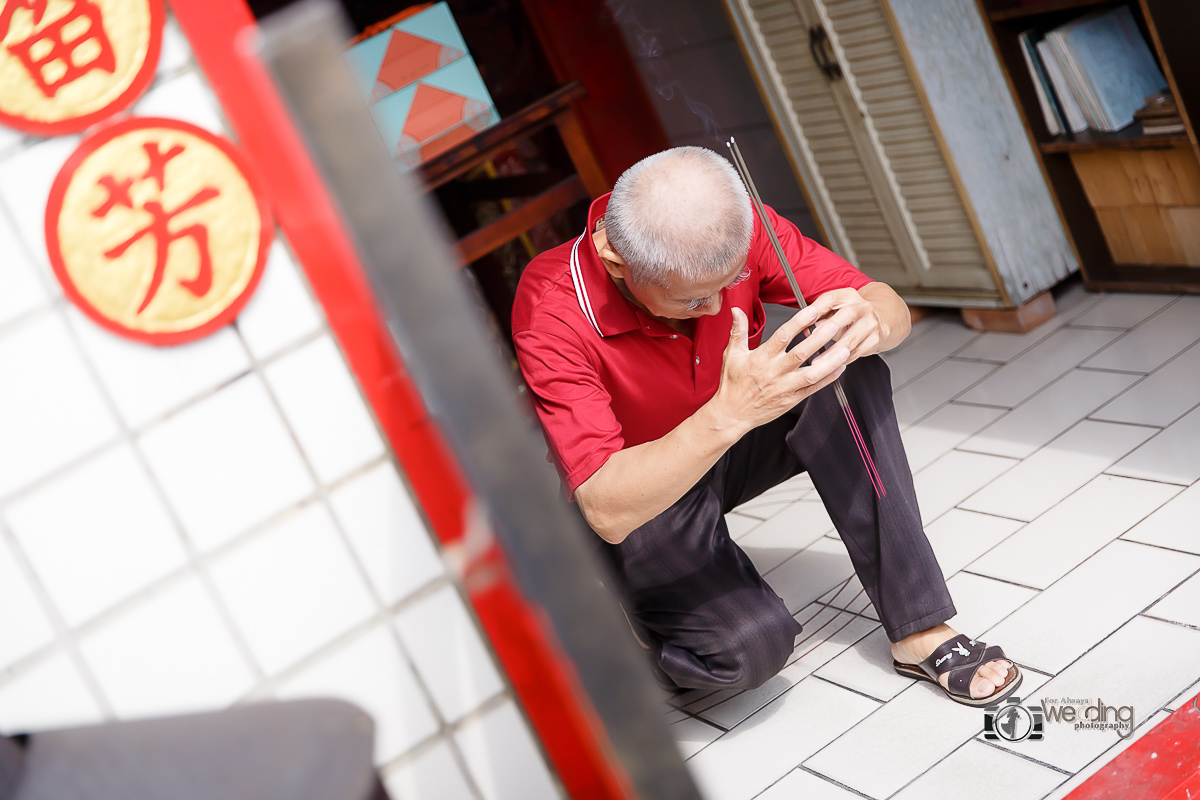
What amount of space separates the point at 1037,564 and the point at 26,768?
72.0 inches

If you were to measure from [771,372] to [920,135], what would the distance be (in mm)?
1901

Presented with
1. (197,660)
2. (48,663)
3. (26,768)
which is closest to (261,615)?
(197,660)

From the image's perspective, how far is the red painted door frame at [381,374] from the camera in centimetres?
108

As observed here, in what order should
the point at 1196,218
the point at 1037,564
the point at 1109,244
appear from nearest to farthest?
the point at 1037,564 → the point at 1196,218 → the point at 1109,244

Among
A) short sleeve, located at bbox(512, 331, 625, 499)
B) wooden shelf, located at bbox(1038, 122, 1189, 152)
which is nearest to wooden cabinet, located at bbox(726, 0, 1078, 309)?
wooden shelf, located at bbox(1038, 122, 1189, 152)

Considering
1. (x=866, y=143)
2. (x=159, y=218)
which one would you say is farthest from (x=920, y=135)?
(x=159, y=218)

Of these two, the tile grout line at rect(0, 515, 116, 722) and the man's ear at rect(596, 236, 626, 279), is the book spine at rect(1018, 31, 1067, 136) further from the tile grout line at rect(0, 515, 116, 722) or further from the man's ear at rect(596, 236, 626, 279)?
the tile grout line at rect(0, 515, 116, 722)

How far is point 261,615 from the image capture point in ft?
3.67

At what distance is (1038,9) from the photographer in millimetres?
2867

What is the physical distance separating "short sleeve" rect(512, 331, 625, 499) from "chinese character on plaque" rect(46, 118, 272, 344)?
0.70 meters

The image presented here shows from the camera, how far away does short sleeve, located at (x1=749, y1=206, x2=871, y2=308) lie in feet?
6.40

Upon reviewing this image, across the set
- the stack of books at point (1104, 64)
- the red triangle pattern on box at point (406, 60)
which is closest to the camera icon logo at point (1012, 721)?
the stack of books at point (1104, 64)

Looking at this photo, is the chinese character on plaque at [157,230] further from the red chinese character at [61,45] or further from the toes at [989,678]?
the toes at [989,678]

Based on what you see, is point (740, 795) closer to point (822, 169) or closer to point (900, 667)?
point (900, 667)
